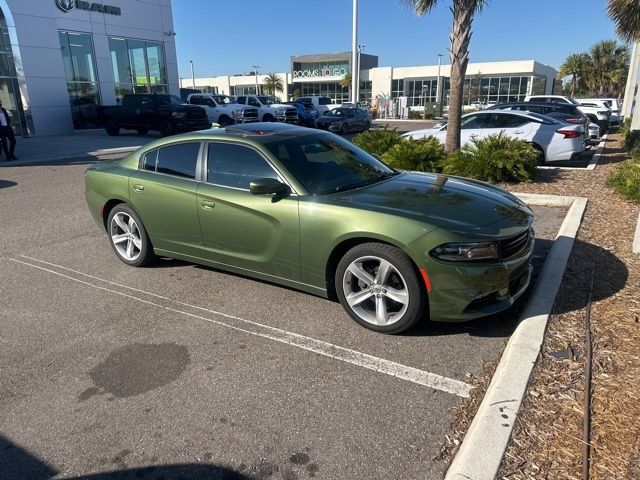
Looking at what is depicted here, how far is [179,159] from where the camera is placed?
5047 mm

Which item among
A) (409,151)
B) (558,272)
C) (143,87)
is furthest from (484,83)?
(558,272)

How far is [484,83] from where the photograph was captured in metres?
53.9

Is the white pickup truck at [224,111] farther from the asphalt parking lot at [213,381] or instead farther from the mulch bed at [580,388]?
the mulch bed at [580,388]

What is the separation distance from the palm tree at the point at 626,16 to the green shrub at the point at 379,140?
7.13 metres

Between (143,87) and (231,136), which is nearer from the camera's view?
(231,136)

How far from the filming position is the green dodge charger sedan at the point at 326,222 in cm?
356

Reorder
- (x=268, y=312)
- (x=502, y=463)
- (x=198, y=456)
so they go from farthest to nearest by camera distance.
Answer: (x=268, y=312) < (x=198, y=456) < (x=502, y=463)

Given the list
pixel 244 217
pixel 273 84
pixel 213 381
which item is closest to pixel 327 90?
pixel 273 84

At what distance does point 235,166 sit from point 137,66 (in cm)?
2664

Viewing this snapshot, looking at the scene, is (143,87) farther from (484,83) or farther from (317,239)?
(484,83)

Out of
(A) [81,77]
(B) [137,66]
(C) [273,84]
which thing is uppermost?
(B) [137,66]

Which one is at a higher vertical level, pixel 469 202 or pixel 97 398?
pixel 469 202

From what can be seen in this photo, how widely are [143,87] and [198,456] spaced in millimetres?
28811

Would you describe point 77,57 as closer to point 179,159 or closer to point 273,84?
point 179,159
